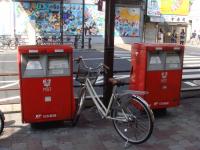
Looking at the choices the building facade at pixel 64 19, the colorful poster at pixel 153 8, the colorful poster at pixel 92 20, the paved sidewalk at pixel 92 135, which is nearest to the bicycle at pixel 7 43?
the building facade at pixel 64 19

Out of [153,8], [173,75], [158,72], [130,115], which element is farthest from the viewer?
[153,8]

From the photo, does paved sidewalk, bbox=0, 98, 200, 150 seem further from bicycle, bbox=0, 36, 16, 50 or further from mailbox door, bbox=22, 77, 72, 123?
bicycle, bbox=0, 36, 16, 50

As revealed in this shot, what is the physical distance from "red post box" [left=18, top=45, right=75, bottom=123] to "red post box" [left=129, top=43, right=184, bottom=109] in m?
1.29

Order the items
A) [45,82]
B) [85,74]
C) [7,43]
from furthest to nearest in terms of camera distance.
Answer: [7,43] < [85,74] < [45,82]

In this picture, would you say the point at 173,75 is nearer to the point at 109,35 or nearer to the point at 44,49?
the point at 109,35

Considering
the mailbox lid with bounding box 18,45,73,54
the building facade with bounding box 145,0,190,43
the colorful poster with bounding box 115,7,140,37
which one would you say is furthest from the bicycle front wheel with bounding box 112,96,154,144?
the building facade with bounding box 145,0,190,43

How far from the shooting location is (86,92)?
17.6 feet

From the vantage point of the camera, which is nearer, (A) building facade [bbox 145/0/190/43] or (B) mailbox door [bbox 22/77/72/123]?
(B) mailbox door [bbox 22/77/72/123]

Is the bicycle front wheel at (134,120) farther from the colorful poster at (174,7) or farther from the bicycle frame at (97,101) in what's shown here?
the colorful poster at (174,7)

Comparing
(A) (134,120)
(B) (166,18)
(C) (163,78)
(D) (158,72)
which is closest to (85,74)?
(A) (134,120)

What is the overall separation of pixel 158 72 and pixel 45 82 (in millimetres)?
2028

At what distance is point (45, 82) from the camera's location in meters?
5.00

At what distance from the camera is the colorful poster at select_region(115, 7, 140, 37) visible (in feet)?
99.1

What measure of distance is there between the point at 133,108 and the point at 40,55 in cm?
162
